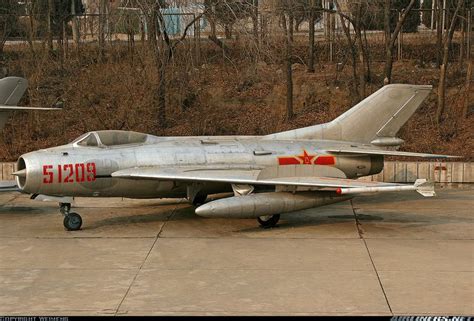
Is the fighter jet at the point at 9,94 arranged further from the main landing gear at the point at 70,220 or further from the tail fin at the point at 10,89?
the main landing gear at the point at 70,220

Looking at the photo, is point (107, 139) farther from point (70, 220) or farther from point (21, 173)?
point (21, 173)

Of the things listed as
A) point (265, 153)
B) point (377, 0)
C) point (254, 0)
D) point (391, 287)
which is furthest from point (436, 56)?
point (391, 287)

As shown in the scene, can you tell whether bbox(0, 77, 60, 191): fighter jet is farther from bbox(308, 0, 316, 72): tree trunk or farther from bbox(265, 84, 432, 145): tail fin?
bbox(308, 0, 316, 72): tree trunk

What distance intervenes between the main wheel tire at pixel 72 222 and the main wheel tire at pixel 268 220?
3488 mm

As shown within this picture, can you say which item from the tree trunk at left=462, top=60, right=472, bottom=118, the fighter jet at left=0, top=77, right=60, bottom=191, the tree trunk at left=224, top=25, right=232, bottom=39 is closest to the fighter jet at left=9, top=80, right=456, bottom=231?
the fighter jet at left=0, top=77, right=60, bottom=191

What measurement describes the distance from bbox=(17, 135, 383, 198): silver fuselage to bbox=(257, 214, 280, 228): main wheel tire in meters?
1.24

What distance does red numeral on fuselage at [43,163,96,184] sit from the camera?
14742mm

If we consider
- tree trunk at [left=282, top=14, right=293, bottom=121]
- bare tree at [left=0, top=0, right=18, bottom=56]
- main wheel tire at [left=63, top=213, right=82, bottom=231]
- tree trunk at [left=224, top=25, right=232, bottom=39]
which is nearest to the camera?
main wheel tire at [left=63, top=213, right=82, bottom=231]

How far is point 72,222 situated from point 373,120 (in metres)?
6.91

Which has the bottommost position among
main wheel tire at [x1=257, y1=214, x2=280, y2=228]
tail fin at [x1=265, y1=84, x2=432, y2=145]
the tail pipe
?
main wheel tire at [x1=257, y1=214, x2=280, y2=228]

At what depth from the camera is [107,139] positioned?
15.7 meters

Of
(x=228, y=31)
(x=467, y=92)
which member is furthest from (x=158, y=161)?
(x=467, y=92)

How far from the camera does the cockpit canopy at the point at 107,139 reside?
15570 mm

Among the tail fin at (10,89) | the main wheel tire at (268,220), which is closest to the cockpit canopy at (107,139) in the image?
the tail fin at (10,89)
